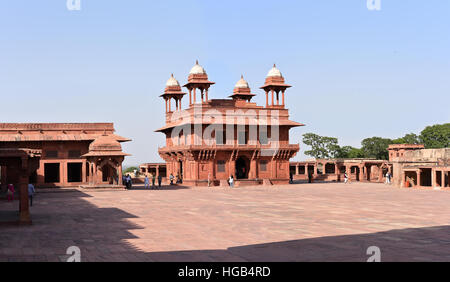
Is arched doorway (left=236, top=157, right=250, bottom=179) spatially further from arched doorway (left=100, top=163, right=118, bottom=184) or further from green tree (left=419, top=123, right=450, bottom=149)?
green tree (left=419, top=123, right=450, bottom=149)

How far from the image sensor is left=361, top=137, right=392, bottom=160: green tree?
99.6m

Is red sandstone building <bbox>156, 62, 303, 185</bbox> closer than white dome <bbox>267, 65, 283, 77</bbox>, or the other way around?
red sandstone building <bbox>156, 62, 303, 185</bbox>

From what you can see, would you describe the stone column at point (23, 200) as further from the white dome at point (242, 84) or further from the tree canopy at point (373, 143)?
the tree canopy at point (373, 143)

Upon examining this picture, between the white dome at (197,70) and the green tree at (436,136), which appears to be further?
the green tree at (436,136)

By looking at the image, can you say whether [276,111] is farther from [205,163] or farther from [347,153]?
[347,153]

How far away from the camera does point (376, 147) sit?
100m

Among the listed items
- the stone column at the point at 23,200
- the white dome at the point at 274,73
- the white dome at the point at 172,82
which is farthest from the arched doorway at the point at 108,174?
the stone column at the point at 23,200

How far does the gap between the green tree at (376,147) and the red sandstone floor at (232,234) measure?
79.9 meters

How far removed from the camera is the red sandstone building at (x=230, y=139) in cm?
4641

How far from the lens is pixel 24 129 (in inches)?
1698

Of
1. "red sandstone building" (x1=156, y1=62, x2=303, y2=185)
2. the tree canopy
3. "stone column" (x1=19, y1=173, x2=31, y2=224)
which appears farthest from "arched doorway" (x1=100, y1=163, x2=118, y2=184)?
the tree canopy

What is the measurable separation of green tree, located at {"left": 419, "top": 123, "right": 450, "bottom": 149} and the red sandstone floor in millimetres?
77975
